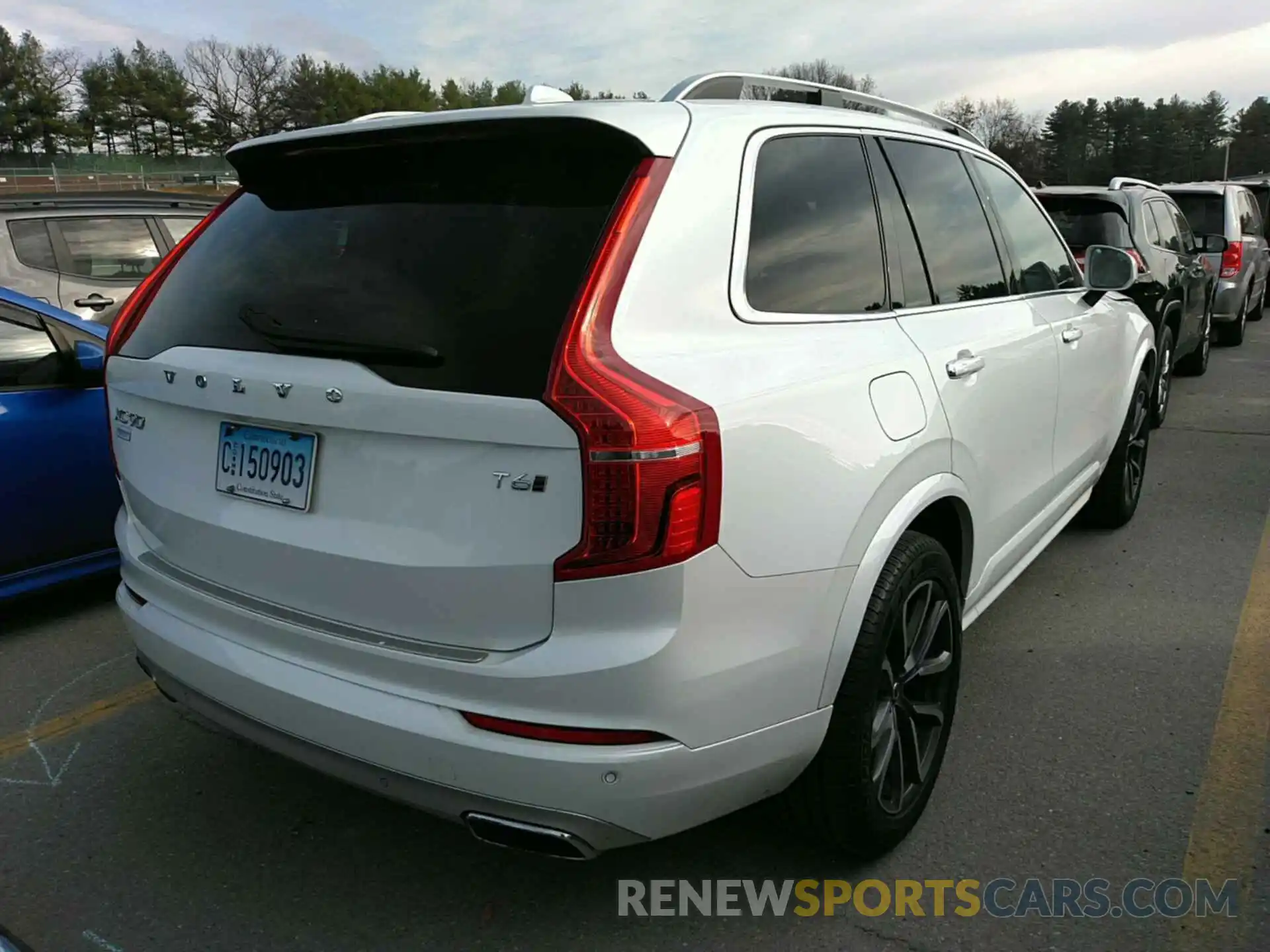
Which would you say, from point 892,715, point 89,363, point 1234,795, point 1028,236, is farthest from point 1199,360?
point 89,363

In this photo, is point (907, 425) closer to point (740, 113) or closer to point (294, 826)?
point (740, 113)

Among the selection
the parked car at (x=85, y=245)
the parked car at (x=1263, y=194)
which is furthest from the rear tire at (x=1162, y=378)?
the parked car at (x=1263, y=194)

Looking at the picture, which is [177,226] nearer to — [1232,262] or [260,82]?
[1232,262]

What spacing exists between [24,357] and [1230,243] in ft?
38.0

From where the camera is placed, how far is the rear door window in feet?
22.2

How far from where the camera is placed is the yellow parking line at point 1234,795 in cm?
240

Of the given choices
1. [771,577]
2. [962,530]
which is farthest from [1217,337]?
[771,577]

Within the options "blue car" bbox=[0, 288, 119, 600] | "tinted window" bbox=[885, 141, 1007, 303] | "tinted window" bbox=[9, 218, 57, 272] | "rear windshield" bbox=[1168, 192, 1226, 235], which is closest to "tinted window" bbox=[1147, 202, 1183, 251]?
"rear windshield" bbox=[1168, 192, 1226, 235]

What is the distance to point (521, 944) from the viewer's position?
237cm

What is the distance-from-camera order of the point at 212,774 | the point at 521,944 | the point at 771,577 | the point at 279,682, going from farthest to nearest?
the point at 212,774
the point at 521,944
the point at 279,682
the point at 771,577

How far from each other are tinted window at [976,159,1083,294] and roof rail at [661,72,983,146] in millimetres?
279

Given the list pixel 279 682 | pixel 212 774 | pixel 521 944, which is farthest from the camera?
pixel 212 774

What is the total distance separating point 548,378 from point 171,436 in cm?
111

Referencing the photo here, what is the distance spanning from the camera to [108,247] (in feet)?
22.9
